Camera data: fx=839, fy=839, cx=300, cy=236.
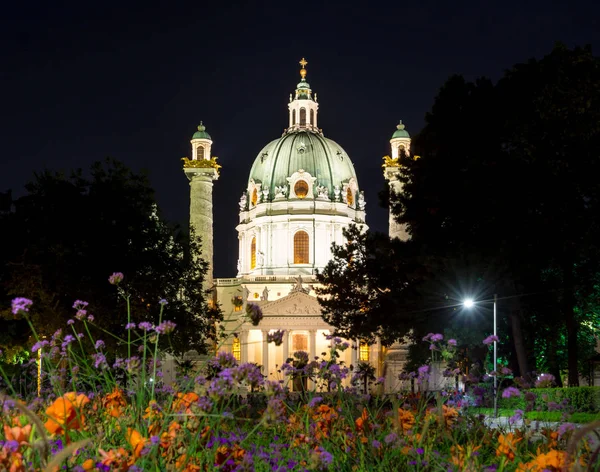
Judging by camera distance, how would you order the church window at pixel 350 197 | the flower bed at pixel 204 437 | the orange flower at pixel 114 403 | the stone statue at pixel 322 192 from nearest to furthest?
the flower bed at pixel 204 437, the orange flower at pixel 114 403, the stone statue at pixel 322 192, the church window at pixel 350 197

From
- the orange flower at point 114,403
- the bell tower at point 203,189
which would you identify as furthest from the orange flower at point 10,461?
the bell tower at point 203,189

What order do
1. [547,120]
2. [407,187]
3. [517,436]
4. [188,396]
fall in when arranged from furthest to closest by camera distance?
[407,187]
[547,120]
[517,436]
[188,396]

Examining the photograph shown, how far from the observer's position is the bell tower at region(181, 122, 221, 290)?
257 feet

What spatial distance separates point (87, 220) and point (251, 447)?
95.2ft

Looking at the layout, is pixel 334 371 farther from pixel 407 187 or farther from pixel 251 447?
pixel 407 187

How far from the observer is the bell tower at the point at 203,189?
7825cm

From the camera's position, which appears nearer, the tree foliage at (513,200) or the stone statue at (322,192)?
the tree foliage at (513,200)

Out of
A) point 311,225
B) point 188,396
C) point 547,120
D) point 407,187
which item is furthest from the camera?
point 311,225

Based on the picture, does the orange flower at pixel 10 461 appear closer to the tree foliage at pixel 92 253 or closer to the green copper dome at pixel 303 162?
the tree foliage at pixel 92 253

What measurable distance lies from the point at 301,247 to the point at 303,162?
10061mm

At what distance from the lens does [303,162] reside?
9725 cm

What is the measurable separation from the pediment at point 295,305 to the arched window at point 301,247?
1435 cm

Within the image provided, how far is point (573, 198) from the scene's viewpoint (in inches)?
1249

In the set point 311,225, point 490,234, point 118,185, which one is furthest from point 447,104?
point 311,225
